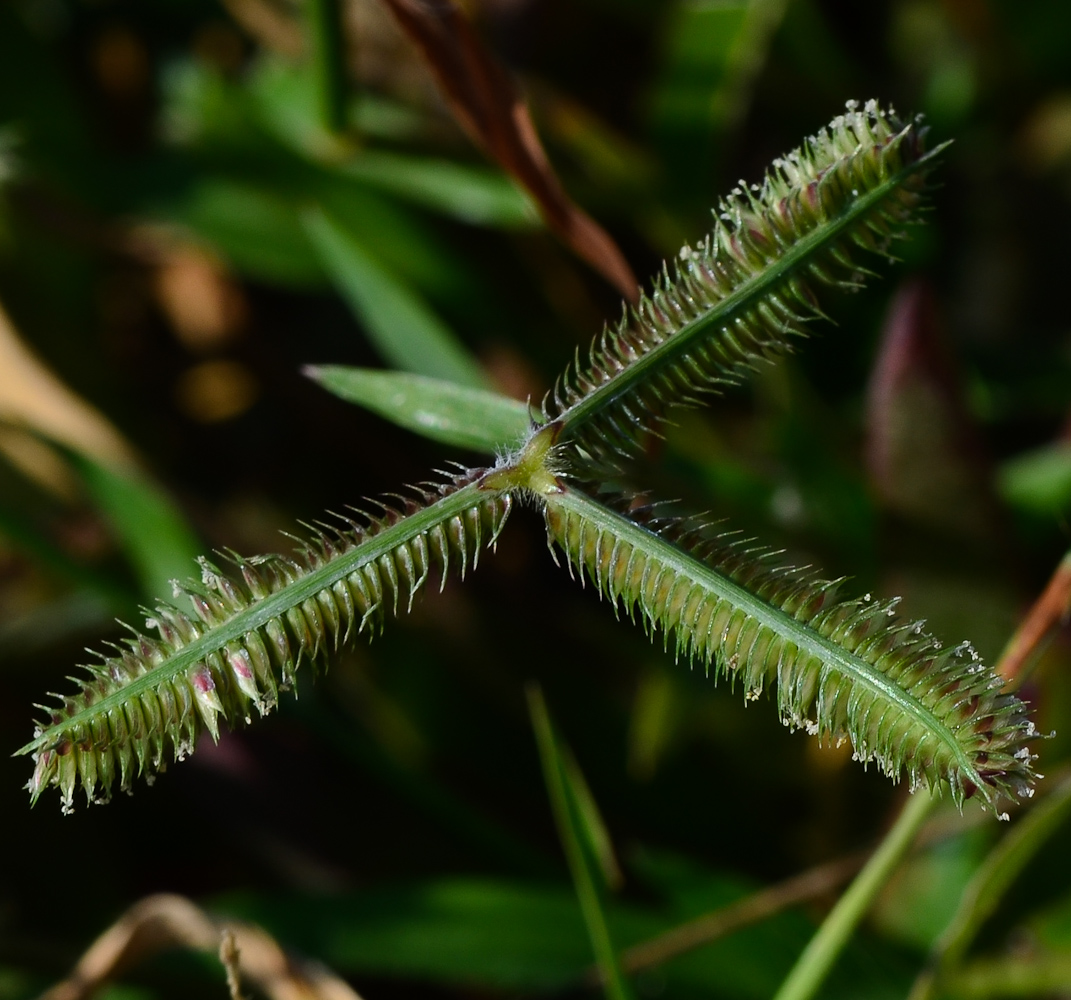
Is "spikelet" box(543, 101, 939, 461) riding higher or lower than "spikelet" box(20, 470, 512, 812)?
higher

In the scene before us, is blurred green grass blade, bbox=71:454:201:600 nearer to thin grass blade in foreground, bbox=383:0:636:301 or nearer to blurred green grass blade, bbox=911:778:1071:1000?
thin grass blade in foreground, bbox=383:0:636:301

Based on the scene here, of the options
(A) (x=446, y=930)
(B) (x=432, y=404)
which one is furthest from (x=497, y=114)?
(A) (x=446, y=930)

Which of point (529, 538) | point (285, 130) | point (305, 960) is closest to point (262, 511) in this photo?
point (529, 538)

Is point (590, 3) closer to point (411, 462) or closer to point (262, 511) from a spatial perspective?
point (411, 462)

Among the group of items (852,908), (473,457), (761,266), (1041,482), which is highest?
(473,457)

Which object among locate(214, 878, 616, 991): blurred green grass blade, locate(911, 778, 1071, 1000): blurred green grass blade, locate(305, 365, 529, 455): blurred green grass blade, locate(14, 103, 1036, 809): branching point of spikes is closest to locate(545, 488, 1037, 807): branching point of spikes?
locate(14, 103, 1036, 809): branching point of spikes

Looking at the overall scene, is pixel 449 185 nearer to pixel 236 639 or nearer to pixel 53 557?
pixel 53 557
